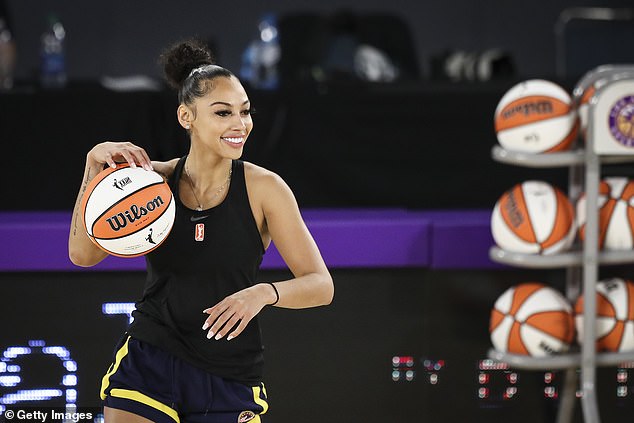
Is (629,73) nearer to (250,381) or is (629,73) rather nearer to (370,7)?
(250,381)

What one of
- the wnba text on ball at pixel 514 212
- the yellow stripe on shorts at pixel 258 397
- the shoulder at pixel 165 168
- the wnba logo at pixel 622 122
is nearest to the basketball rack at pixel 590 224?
the wnba logo at pixel 622 122

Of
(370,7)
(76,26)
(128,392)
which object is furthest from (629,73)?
(76,26)

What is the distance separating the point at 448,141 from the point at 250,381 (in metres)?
2.26

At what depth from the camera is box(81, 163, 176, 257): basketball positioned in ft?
9.55

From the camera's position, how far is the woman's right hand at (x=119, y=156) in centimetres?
300

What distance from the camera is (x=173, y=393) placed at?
2.89 m

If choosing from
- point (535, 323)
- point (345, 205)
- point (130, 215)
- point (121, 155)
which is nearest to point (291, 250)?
point (130, 215)

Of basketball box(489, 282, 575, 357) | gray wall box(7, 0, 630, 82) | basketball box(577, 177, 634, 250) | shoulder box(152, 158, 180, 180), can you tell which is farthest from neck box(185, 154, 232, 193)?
gray wall box(7, 0, 630, 82)

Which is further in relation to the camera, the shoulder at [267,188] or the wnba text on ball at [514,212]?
the wnba text on ball at [514,212]

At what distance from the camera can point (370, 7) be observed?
26.7 feet

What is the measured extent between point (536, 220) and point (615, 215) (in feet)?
1.04

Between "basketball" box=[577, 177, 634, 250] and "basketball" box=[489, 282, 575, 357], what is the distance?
0.89 feet

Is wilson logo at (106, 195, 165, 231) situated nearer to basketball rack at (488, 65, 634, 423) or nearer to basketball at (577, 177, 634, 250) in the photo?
basketball rack at (488, 65, 634, 423)

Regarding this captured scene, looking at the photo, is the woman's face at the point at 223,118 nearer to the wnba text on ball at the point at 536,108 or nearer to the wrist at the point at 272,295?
the wrist at the point at 272,295
